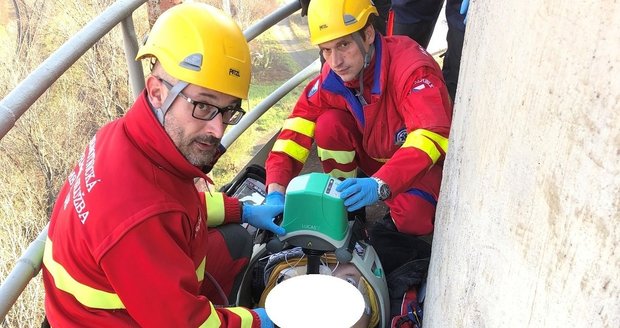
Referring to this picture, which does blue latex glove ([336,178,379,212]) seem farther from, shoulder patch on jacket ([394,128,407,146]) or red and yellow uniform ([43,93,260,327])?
red and yellow uniform ([43,93,260,327])

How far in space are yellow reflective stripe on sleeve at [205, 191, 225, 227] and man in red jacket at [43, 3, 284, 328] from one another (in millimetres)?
500

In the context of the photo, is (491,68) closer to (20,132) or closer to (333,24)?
(333,24)

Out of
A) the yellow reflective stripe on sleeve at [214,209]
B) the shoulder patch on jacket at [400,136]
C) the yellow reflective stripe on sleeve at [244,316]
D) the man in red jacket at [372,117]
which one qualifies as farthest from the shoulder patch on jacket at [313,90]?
the yellow reflective stripe on sleeve at [244,316]

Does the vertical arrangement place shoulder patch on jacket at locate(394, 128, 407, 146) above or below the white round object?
above

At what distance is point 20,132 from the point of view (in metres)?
14.2

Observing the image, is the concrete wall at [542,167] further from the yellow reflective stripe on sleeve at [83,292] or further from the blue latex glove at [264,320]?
the yellow reflective stripe on sleeve at [83,292]

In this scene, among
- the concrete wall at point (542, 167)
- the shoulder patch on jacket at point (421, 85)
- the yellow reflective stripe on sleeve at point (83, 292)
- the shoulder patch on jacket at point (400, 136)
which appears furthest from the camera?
the shoulder patch on jacket at point (400, 136)

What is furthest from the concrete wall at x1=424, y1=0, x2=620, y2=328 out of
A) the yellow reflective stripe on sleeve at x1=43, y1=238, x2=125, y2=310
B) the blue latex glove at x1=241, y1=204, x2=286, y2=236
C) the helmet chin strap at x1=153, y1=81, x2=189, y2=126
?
the blue latex glove at x1=241, y1=204, x2=286, y2=236

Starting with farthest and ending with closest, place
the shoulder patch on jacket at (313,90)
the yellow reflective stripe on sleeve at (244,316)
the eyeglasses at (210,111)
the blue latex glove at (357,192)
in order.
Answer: the shoulder patch on jacket at (313,90) → the blue latex glove at (357,192) → the yellow reflective stripe on sleeve at (244,316) → the eyeglasses at (210,111)

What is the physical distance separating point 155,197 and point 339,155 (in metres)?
1.49

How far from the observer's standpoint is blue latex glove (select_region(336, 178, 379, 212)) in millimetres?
2348

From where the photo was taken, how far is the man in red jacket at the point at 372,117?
2.60 metres

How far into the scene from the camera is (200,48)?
6.13ft

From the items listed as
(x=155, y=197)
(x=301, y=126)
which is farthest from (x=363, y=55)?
(x=155, y=197)
